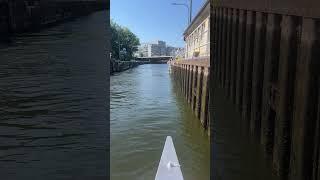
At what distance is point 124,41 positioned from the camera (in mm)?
107688

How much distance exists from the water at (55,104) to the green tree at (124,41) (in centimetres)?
5408

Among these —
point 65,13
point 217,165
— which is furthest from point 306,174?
point 65,13

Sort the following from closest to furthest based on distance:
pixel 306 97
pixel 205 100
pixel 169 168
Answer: pixel 306 97 < pixel 169 168 < pixel 205 100

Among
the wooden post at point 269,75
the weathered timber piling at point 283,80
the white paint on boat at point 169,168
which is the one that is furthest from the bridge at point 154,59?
the wooden post at point 269,75

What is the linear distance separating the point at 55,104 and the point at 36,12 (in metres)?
16.2

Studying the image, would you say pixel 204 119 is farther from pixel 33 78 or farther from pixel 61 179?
pixel 33 78

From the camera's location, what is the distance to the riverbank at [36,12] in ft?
96.9

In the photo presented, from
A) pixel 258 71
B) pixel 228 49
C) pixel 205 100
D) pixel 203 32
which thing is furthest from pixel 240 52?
pixel 203 32

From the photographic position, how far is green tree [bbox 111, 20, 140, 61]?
9124 cm

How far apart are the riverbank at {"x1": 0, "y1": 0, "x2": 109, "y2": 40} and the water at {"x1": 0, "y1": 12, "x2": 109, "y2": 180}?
71 cm

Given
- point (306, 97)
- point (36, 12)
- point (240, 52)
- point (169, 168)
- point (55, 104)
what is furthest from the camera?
point (36, 12)

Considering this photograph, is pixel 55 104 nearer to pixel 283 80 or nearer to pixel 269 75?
pixel 269 75

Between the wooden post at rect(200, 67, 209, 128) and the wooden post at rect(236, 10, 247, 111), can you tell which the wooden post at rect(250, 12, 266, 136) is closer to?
the wooden post at rect(236, 10, 247, 111)

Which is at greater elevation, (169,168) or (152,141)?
(169,168)
